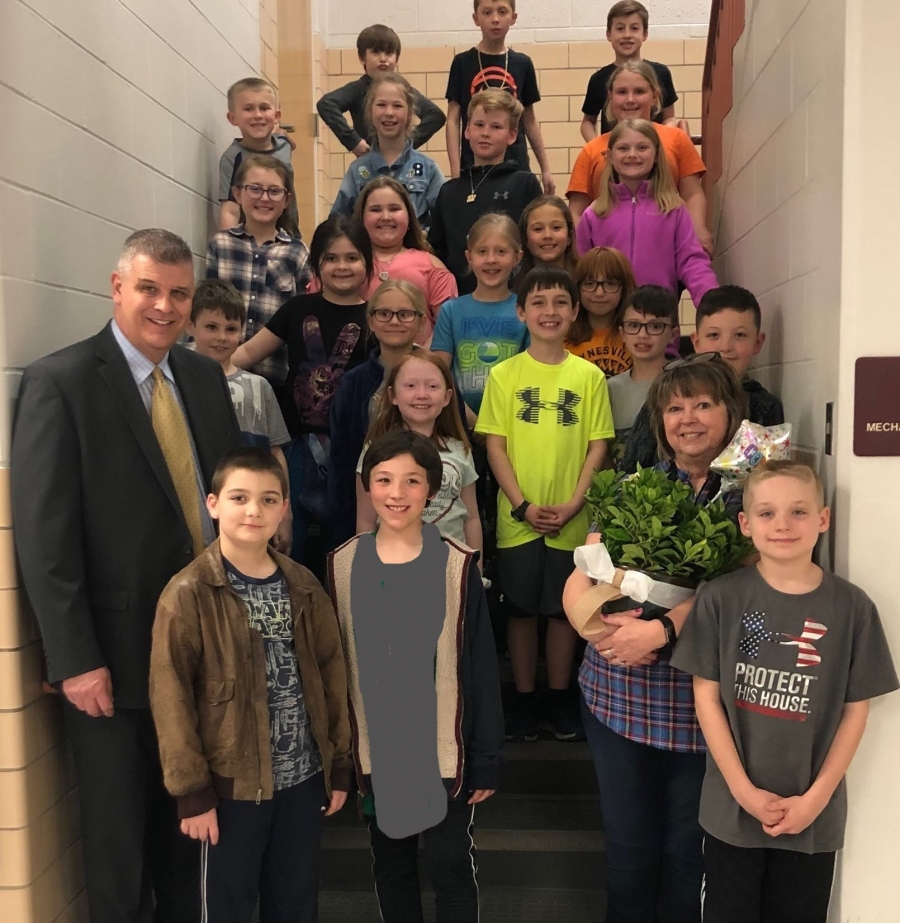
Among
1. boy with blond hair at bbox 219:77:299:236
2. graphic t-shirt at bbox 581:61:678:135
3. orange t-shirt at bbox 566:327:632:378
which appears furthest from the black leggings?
graphic t-shirt at bbox 581:61:678:135

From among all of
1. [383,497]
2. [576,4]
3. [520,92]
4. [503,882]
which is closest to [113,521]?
[383,497]

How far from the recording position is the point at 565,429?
2.64 m

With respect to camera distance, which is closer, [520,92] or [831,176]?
[831,176]

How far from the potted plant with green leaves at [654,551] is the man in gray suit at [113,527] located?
3.05 feet

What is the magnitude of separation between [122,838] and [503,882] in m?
1.09

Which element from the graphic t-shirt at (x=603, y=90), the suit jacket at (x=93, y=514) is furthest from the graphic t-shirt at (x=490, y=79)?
the suit jacket at (x=93, y=514)

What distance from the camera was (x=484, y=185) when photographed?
363 cm

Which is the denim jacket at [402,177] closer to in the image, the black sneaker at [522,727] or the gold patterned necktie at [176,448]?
the gold patterned necktie at [176,448]

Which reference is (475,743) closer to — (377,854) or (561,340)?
(377,854)

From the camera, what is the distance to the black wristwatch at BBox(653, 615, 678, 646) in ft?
6.11

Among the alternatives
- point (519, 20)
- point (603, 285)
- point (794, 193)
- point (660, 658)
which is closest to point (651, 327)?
point (603, 285)

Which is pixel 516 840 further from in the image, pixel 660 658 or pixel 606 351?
pixel 606 351

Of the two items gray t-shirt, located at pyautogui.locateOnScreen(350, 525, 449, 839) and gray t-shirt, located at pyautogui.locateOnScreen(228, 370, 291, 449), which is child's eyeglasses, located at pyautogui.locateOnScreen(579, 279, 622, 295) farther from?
gray t-shirt, located at pyautogui.locateOnScreen(350, 525, 449, 839)

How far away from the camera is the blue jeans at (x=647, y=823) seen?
77.4 inches
